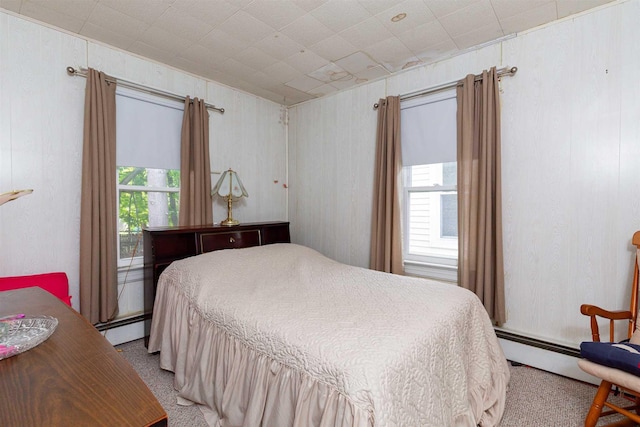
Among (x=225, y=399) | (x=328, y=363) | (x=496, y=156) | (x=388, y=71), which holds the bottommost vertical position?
(x=225, y=399)

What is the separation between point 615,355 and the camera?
1.48 m

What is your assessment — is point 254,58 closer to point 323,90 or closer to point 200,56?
point 200,56

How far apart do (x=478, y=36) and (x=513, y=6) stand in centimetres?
34

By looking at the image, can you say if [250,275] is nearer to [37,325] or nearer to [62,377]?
[37,325]

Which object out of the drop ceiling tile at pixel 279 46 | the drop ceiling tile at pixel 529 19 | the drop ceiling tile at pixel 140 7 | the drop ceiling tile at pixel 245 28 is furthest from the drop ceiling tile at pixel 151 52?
the drop ceiling tile at pixel 529 19

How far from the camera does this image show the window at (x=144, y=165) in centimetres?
265

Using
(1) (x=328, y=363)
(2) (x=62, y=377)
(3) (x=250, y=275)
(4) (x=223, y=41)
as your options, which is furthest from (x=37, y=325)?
(4) (x=223, y=41)

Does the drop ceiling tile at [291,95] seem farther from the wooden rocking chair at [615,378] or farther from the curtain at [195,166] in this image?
the wooden rocking chair at [615,378]

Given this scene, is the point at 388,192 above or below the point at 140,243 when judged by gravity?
above

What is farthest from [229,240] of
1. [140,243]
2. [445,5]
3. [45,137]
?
[445,5]

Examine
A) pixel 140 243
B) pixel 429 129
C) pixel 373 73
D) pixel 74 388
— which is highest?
pixel 373 73

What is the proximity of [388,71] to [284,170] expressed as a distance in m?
1.72

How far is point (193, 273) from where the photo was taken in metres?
2.13

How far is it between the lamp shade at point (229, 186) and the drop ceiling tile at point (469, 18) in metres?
2.28
